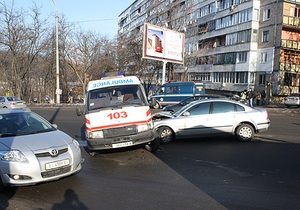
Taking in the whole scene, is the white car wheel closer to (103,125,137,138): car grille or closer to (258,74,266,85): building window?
(103,125,137,138): car grille

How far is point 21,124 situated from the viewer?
19.5ft

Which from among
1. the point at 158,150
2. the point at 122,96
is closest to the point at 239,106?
the point at 158,150

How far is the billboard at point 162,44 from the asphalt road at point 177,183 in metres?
18.8

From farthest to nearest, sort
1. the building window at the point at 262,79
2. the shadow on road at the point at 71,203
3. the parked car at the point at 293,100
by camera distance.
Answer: the building window at the point at 262,79 → the parked car at the point at 293,100 → the shadow on road at the point at 71,203

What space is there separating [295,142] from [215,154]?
3.53 meters

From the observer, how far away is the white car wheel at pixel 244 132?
9.34m

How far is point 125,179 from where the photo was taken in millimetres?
Result: 5727

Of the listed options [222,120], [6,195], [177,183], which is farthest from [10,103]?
[177,183]

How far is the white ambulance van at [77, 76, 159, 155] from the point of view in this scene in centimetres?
709

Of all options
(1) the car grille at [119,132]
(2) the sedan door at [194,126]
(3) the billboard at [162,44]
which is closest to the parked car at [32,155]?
(1) the car grille at [119,132]

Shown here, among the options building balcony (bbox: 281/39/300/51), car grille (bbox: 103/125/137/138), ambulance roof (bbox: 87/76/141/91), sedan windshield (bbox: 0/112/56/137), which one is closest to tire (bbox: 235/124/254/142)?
ambulance roof (bbox: 87/76/141/91)

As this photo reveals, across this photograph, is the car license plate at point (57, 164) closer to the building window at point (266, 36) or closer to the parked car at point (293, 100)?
the parked car at point (293, 100)

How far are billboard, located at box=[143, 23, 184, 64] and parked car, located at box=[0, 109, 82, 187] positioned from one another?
68.3ft

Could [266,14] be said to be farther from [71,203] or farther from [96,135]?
[71,203]
